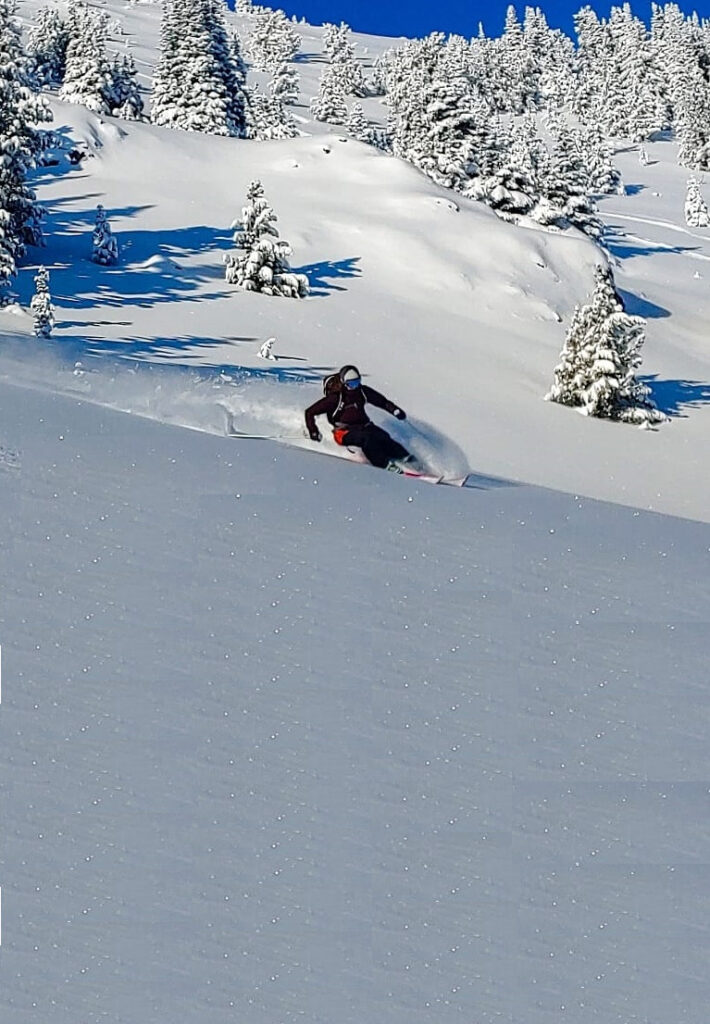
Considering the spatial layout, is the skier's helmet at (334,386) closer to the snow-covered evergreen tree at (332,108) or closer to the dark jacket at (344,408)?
the dark jacket at (344,408)

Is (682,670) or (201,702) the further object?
(682,670)

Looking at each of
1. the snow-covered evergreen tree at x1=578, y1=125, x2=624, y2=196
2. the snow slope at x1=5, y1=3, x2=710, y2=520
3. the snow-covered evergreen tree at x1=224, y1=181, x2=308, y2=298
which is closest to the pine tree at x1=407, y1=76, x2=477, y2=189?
the snow slope at x1=5, y1=3, x2=710, y2=520

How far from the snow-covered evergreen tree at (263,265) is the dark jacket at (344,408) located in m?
20.6

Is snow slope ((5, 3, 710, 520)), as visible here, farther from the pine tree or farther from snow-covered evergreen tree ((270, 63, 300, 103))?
snow-covered evergreen tree ((270, 63, 300, 103))

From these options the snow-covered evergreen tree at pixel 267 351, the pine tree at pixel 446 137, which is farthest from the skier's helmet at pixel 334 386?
the pine tree at pixel 446 137

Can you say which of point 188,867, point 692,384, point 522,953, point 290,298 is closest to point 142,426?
point 188,867

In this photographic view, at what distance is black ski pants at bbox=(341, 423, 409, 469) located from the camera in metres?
11.3

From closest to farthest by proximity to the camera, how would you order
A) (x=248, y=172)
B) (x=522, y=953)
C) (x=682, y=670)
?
(x=522, y=953) < (x=682, y=670) < (x=248, y=172)

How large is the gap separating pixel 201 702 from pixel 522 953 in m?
1.90

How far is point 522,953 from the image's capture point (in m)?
4.21

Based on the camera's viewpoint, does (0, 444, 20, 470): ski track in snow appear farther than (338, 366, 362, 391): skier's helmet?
No

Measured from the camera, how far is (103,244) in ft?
105

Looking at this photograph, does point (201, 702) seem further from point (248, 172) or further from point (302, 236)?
point (248, 172)

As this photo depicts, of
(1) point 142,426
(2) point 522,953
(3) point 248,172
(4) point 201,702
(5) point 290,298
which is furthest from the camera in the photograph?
(3) point 248,172
